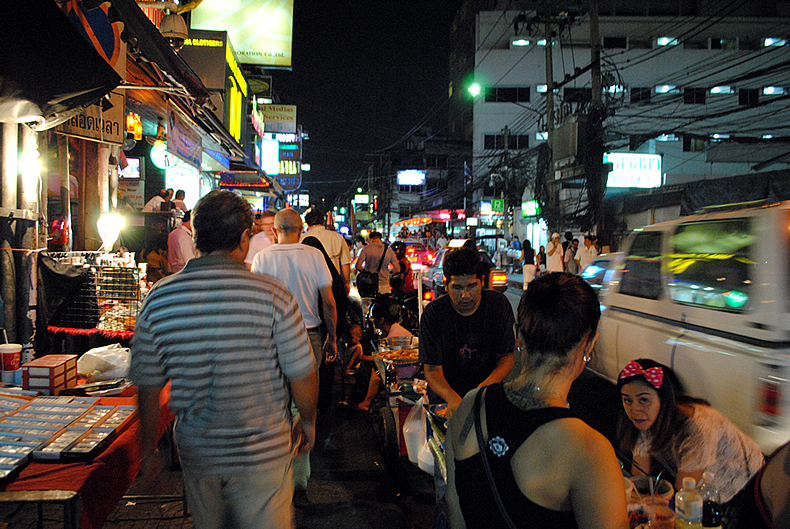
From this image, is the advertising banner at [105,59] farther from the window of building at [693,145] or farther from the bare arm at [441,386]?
the window of building at [693,145]

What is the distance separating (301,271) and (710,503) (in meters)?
3.29

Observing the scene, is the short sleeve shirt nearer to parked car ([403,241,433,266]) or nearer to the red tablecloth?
the red tablecloth

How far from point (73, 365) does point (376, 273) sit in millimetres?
6833

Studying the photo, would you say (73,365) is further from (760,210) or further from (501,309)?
(760,210)

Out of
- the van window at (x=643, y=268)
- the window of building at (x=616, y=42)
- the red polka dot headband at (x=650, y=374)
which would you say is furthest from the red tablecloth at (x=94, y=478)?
the window of building at (x=616, y=42)

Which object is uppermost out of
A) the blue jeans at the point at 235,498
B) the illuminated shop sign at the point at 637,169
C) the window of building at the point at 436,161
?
the window of building at the point at 436,161

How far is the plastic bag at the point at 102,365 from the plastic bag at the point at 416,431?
2129 mm

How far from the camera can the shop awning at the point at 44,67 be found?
128 inches

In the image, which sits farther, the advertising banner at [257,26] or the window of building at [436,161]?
the window of building at [436,161]

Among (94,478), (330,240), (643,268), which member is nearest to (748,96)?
(643,268)

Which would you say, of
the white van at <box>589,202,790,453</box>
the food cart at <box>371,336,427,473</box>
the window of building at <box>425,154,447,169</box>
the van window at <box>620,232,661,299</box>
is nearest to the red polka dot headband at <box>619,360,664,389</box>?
the white van at <box>589,202,790,453</box>

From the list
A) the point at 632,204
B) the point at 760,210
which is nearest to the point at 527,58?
the point at 632,204

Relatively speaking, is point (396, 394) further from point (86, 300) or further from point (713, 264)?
point (86, 300)

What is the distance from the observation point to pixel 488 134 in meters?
46.2
